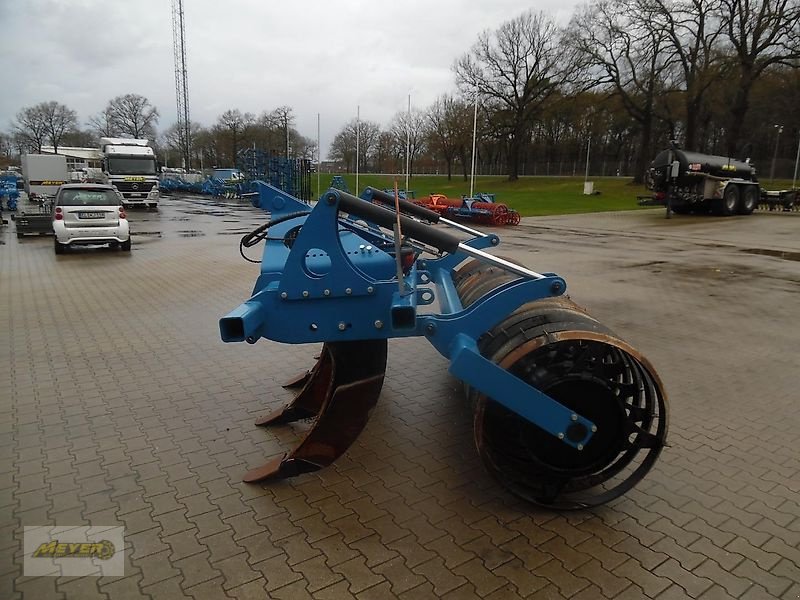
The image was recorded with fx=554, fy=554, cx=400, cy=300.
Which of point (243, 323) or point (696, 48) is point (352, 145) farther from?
point (243, 323)

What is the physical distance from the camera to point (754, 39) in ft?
107

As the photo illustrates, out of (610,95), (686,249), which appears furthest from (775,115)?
(686,249)

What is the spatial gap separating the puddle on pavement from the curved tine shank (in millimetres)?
14128

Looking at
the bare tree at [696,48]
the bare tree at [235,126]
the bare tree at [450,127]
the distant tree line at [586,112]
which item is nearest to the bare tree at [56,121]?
the distant tree line at [586,112]

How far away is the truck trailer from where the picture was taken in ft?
80.3

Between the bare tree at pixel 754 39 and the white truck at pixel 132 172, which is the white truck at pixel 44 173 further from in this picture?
the bare tree at pixel 754 39

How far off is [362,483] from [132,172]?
31.0 metres

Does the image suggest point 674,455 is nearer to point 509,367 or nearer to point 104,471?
point 509,367

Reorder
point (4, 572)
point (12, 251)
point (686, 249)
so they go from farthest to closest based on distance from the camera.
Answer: point (686, 249)
point (12, 251)
point (4, 572)

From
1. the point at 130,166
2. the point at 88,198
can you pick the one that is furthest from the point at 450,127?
the point at 88,198

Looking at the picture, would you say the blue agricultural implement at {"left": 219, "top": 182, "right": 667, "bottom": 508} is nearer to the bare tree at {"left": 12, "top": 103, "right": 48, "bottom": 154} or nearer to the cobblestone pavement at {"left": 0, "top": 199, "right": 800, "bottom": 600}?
the cobblestone pavement at {"left": 0, "top": 199, "right": 800, "bottom": 600}

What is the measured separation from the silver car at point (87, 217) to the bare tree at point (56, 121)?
71700 mm

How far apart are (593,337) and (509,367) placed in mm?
460

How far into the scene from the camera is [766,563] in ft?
9.22
